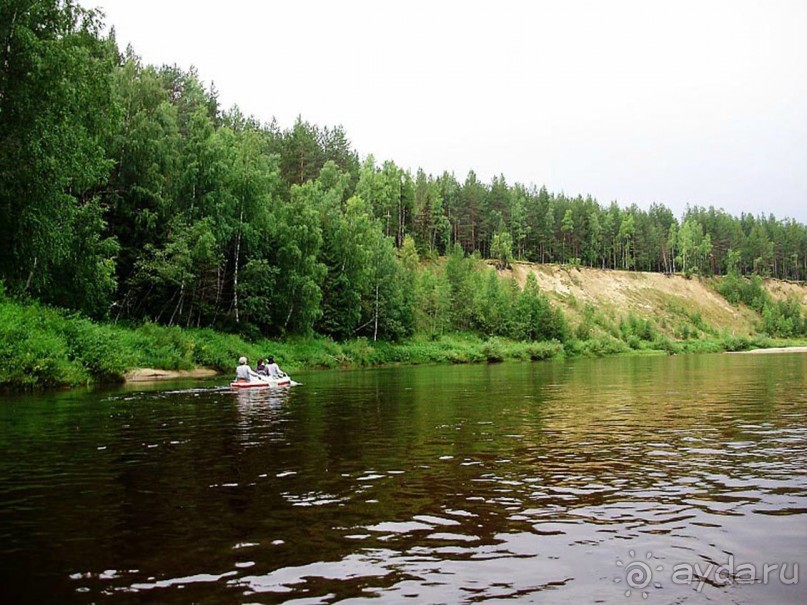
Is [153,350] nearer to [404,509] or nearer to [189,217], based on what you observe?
[189,217]

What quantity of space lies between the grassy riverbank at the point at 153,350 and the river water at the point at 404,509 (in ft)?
33.3

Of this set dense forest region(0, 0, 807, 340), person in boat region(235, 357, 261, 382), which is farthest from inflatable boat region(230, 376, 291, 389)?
dense forest region(0, 0, 807, 340)

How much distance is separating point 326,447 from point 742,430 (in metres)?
11.5

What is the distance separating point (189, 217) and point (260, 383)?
24.8m

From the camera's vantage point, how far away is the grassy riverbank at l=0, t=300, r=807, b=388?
29594 millimetres

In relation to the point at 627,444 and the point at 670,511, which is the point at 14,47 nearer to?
the point at 627,444

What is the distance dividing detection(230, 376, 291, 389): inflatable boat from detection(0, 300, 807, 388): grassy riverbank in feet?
26.2

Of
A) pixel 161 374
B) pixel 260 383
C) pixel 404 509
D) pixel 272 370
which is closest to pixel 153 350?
pixel 161 374

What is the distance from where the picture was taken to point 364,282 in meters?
72.2

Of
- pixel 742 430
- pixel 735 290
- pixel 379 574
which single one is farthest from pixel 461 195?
pixel 379 574

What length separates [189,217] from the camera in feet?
175

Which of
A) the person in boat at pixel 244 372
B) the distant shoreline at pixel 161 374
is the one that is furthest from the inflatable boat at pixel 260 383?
the distant shoreline at pixel 161 374

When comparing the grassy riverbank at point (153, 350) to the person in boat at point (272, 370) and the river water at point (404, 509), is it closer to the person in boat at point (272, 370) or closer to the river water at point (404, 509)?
the person in boat at point (272, 370)

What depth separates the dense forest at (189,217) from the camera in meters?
29.6
